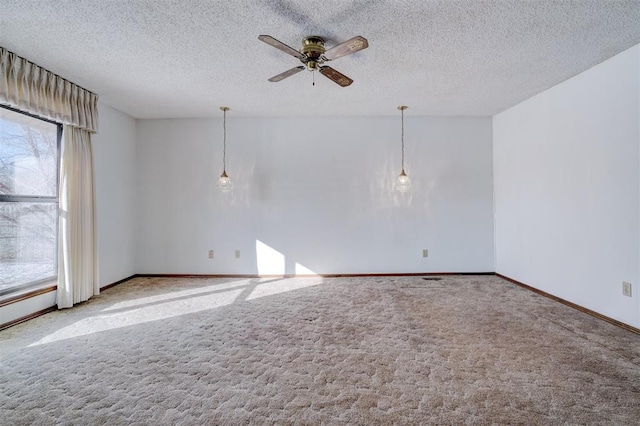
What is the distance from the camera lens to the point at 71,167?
3.70m

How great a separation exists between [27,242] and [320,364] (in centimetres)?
359

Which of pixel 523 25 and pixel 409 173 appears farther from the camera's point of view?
pixel 409 173

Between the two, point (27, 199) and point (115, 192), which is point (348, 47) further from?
point (115, 192)

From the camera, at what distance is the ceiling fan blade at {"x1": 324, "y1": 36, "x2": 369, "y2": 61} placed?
7.00ft

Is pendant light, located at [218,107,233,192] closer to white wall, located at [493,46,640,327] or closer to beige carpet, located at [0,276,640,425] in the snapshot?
beige carpet, located at [0,276,640,425]

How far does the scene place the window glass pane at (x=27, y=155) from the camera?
3.16m

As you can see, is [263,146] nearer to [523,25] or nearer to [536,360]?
[523,25]

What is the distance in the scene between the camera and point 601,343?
263cm

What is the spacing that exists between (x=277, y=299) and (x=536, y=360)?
9.07ft

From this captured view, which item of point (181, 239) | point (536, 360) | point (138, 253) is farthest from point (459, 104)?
point (138, 253)

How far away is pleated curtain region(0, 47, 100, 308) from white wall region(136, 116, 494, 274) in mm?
1301

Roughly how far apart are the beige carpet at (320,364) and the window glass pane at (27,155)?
4.95 ft

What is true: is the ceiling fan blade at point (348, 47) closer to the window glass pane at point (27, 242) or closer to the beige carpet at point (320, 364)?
the beige carpet at point (320, 364)

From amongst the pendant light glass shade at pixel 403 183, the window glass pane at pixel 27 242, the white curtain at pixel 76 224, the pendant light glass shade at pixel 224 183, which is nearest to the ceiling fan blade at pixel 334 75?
the pendant light glass shade at pixel 403 183
